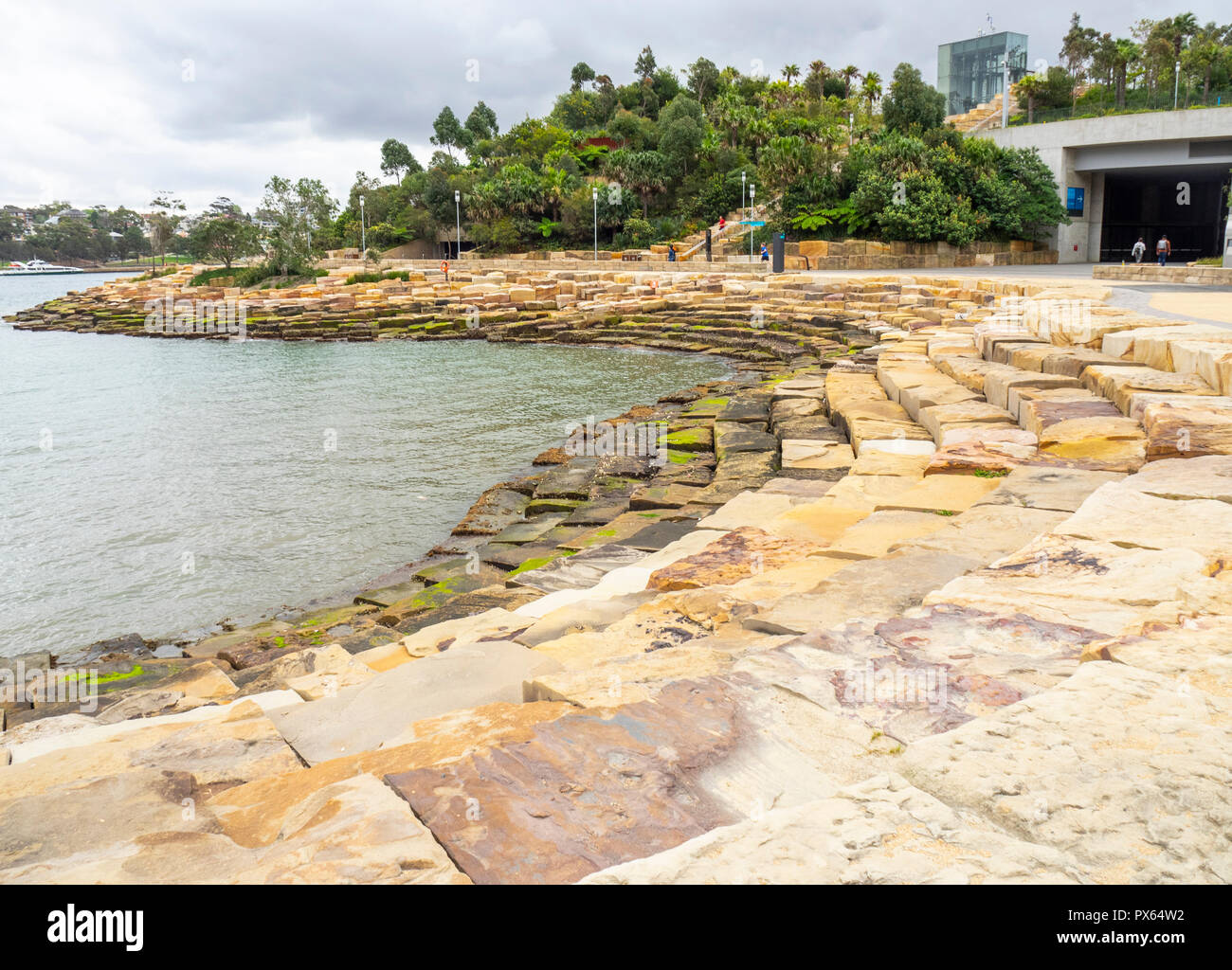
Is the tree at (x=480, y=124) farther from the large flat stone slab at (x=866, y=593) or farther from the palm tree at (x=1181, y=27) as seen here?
the large flat stone slab at (x=866, y=593)

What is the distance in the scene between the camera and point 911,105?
38.1 metres

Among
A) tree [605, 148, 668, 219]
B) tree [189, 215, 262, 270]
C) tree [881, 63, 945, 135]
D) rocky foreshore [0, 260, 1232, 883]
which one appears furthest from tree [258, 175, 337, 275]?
rocky foreshore [0, 260, 1232, 883]

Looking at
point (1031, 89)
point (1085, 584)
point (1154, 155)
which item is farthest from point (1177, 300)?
point (1031, 89)

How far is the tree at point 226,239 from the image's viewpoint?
48.0m

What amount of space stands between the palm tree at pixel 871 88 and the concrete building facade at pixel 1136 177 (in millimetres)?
12365

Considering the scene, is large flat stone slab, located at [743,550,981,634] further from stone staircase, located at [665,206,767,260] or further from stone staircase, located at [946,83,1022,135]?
stone staircase, located at [946,83,1022,135]

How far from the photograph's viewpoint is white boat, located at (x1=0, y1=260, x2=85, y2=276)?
125062mm

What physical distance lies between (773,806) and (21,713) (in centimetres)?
451

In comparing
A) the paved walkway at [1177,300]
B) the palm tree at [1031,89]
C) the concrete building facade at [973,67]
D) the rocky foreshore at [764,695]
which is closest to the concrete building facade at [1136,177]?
the palm tree at [1031,89]

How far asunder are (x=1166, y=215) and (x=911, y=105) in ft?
53.5

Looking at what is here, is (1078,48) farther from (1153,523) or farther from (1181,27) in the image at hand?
(1153,523)

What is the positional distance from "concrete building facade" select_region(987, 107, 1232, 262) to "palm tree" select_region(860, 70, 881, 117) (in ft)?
40.6

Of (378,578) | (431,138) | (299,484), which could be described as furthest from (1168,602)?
(431,138)
